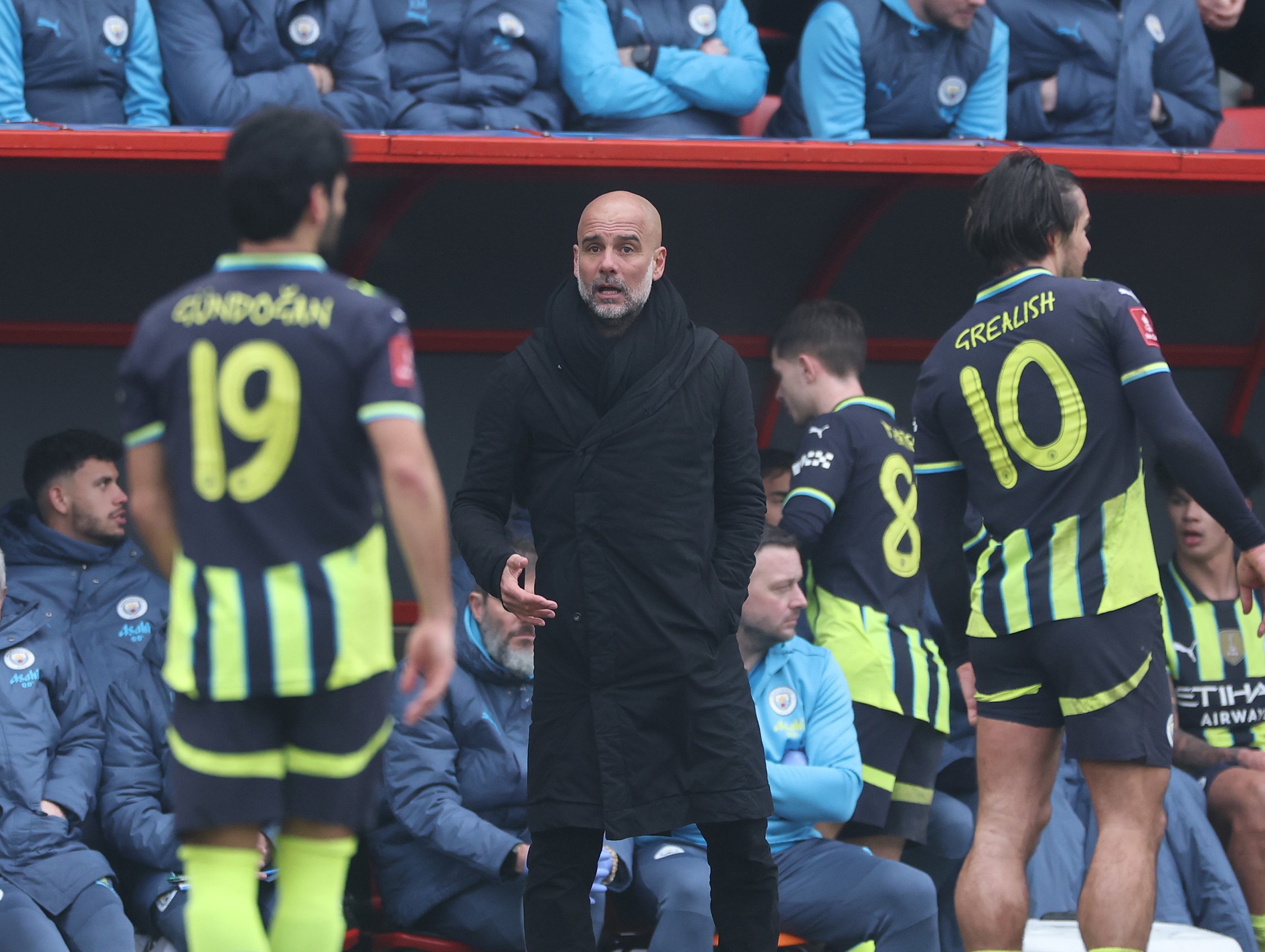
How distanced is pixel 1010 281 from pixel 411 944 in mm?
2401

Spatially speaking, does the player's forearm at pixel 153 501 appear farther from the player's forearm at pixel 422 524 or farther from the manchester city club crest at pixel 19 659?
the manchester city club crest at pixel 19 659

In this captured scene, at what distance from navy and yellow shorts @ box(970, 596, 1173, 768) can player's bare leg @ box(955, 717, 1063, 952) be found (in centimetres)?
6

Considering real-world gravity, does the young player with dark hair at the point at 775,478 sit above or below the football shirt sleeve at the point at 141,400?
below

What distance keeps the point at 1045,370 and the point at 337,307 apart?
5.78 feet

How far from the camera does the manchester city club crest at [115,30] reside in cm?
505

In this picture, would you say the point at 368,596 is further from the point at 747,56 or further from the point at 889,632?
the point at 747,56

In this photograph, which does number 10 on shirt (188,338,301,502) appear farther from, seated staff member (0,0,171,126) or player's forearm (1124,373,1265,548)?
seated staff member (0,0,171,126)

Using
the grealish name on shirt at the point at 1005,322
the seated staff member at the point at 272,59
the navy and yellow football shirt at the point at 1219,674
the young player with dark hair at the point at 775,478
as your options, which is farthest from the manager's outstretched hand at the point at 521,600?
the navy and yellow football shirt at the point at 1219,674

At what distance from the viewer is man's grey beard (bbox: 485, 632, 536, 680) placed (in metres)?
4.52

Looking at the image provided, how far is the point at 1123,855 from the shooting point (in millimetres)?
3402

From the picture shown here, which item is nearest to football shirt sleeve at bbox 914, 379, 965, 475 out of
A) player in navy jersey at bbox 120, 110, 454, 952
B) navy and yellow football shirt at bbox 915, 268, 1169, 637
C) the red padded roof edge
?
navy and yellow football shirt at bbox 915, 268, 1169, 637

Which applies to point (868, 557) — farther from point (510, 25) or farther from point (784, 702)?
point (510, 25)

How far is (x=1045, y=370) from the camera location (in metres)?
3.58

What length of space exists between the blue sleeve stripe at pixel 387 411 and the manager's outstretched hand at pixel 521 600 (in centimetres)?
80
